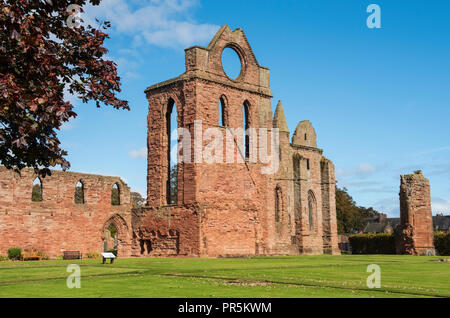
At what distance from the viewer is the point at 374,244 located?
127ft

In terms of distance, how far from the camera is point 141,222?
29078mm

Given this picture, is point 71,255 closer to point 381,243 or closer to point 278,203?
point 278,203

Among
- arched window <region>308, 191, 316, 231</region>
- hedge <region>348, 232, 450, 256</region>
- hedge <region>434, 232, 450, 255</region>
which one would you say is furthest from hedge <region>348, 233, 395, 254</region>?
hedge <region>434, 232, 450, 255</region>

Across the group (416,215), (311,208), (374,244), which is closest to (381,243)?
(374,244)

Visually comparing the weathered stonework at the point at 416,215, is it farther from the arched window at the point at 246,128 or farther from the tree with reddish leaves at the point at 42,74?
the tree with reddish leaves at the point at 42,74

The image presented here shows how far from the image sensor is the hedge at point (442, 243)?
32.7 m

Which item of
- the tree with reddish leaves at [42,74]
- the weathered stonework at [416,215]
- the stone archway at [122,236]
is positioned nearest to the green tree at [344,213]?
the weathered stonework at [416,215]

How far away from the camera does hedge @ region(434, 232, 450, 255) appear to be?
32.7m

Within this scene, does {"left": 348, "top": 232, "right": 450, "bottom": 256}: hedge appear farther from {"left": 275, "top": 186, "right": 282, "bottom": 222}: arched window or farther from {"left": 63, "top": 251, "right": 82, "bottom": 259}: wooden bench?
{"left": 63, "top": 251, "right": 82, "bottom": 259}: wooden bench

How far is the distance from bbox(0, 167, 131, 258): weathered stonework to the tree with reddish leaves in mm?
19554
